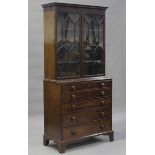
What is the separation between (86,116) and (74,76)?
1.69ft

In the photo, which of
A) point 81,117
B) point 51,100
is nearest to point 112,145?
point 81,117

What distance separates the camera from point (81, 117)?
386 cm

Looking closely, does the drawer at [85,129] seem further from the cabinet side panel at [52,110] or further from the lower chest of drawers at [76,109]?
the cabinet side panel at [52,110]

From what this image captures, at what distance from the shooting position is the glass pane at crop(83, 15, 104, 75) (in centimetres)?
401

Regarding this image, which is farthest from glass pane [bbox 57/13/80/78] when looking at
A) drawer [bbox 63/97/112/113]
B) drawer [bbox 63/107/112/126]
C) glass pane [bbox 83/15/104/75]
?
drawer [bbox 63/107/112/126]

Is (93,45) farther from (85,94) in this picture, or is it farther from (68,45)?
(85,94)

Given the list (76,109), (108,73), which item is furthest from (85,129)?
(108,73)

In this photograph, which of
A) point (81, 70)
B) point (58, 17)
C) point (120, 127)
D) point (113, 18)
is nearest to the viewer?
point (58, 17)

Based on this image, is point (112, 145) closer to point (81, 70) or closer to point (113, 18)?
point (81, 70)

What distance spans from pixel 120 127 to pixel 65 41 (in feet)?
5.46

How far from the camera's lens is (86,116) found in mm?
3908

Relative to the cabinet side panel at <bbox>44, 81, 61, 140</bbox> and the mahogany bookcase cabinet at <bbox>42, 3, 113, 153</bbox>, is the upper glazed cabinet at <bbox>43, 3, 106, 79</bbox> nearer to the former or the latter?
the mahogany bookcase cabinet at <bbox>42, 3, 113, 153</bbox>

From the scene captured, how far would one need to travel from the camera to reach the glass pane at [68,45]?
3770 millimetres

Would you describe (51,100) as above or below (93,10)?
below
